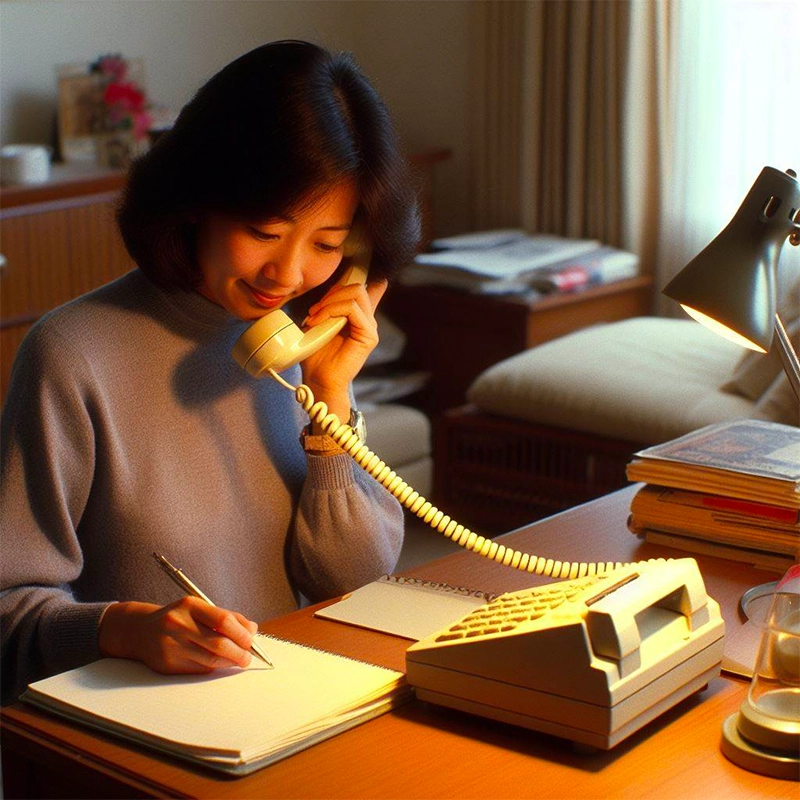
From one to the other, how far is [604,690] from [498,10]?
3475mm

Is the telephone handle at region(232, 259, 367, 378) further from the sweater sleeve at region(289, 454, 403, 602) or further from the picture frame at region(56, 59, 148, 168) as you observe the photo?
the picture frame at region(56, 59, 148, 168)

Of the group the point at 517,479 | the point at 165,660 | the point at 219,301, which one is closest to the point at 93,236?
the point at 517,479

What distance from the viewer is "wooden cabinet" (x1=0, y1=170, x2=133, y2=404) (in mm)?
3229

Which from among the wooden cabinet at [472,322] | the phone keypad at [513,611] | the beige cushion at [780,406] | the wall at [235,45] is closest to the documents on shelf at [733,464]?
the phone keypad at [513,611]

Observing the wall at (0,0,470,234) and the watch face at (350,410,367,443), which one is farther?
the wall at (0,0,470,234)

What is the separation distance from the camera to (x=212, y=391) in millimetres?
1535

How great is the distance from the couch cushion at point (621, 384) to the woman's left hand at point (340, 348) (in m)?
1.59

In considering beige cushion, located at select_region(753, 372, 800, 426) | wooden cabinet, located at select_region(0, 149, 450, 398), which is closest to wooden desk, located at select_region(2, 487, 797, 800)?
beige cushion, located at select_region(753, 372, 800, 426)

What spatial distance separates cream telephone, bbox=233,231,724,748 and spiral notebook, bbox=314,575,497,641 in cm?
13

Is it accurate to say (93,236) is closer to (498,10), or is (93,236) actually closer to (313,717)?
(498,10)

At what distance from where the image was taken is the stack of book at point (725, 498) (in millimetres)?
1450

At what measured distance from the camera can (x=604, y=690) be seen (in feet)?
3.26

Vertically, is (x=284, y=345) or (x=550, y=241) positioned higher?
(x=284, y=345)

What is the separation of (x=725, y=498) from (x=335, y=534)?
432 mm
